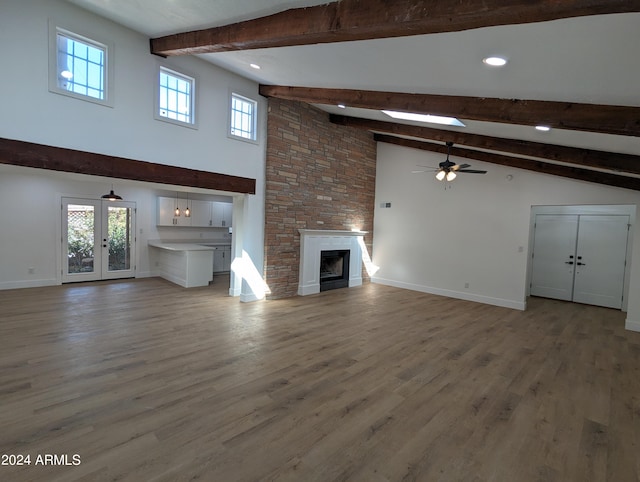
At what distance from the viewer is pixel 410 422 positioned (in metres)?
2.54

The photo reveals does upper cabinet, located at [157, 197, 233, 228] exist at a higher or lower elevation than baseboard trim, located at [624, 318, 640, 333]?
higher

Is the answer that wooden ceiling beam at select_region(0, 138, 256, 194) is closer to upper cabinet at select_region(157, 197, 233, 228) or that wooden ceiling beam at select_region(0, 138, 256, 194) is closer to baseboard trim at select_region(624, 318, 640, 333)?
upper cabinet at select_region(157, 197, 233, 228)

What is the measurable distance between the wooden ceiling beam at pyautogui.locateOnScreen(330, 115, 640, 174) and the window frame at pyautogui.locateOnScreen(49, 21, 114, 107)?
186 inches

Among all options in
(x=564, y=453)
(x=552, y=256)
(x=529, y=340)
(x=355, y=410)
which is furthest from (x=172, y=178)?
(x=552, y=256)

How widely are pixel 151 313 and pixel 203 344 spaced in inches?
71.1

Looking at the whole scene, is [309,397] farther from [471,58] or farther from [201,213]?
[201,213]

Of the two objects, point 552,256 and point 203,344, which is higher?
point 552,256

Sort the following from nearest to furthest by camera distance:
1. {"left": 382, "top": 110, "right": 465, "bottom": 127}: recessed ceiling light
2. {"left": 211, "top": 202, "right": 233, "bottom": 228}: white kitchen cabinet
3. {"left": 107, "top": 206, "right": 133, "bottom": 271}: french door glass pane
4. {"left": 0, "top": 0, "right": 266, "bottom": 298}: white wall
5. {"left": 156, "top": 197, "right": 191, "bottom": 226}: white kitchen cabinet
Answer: {"left": 0, "top": 0, "right": 266, "bottom": 298}: white wall
{"left": 382, "top": 110, "right": 465, "bottom": 127}: recessed ceiling light
{"left": 107, "top": 206, "right": 133, "bottom": 271}: french door glass pane
{"left": 156, "top": 197, "right": 191, "bottom": 226}: white kitchen cabinet
{"left": 211, "top": 202, "right": 233, "bottom": 228}: white kitchen cabinet

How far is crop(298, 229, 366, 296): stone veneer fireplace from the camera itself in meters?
6.84

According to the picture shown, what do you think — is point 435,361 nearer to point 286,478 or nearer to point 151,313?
point 286,478

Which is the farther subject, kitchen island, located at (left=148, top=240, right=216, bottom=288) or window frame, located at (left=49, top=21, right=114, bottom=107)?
kitchen island, located at (left=148, top=240, right=216, bottom=288)

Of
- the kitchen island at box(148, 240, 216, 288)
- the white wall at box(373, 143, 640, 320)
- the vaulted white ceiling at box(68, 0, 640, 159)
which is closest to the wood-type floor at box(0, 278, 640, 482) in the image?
the white wall at box(373, 143, 640, 320)

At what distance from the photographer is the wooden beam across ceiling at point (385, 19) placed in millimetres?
1664

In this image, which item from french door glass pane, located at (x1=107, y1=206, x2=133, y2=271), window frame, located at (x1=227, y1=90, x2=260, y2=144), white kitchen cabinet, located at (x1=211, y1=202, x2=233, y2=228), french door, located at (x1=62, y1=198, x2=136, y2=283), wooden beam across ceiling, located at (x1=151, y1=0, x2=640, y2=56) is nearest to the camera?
wooden beam across ceiling, located at (x1=151, y1=0, x2=640, y2=56)
